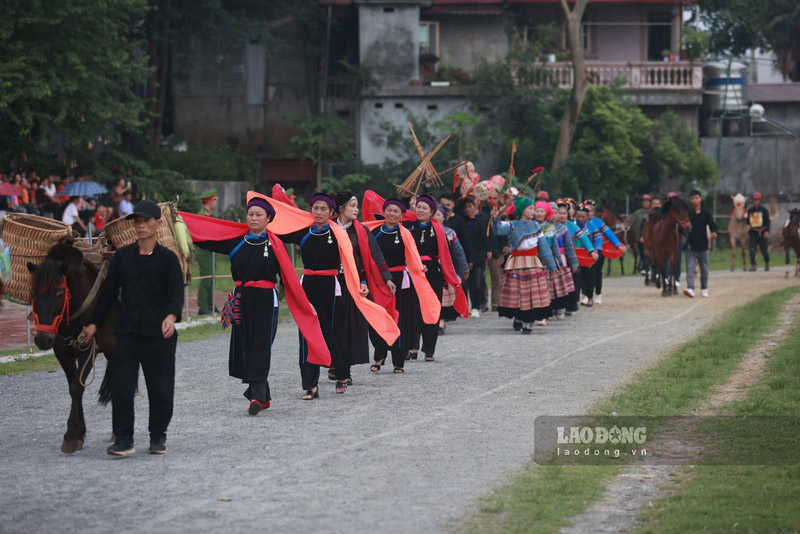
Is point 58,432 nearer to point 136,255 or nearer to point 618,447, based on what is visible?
point 136,255

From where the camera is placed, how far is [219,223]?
35.8ft

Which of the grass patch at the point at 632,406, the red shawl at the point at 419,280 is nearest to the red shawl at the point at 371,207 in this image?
the red shawl at the point at 419,280

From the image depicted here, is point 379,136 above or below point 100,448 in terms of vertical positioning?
above

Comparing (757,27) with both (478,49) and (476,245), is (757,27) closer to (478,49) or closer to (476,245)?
(478,49)

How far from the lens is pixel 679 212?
79.1 feet

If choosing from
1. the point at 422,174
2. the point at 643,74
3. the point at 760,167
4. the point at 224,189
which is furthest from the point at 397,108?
the point at 422,174

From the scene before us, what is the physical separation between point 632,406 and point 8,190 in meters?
15.1

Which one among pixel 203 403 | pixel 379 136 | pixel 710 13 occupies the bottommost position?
pixel 203 403

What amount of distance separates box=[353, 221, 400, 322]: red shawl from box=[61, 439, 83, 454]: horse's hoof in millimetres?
4585

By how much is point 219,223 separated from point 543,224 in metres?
8.75

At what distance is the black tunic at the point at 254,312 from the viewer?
10.6 metres

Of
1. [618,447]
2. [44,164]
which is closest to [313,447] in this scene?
[618,447]

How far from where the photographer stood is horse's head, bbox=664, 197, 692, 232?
78.7 ft

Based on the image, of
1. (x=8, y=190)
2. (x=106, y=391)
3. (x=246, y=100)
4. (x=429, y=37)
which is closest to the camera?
(x=106, y=391)
